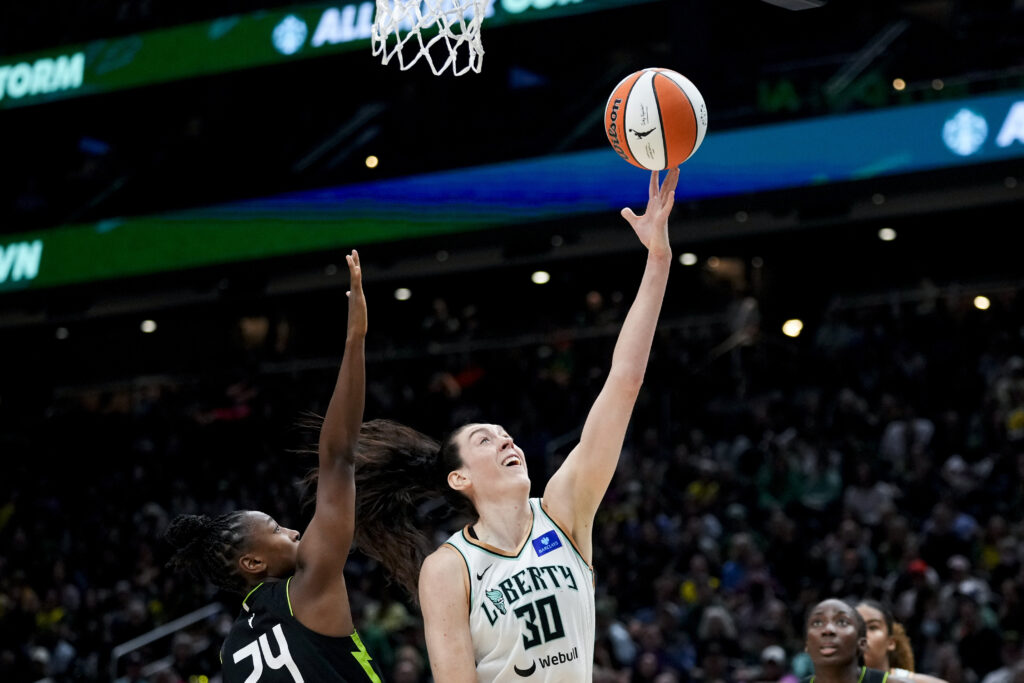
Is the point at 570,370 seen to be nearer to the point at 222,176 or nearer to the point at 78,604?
the point at 222,176

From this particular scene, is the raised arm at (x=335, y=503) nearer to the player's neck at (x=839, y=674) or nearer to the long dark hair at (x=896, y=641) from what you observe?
the player's neck at (x=839, y=674)

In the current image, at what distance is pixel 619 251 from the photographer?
52.8 feet

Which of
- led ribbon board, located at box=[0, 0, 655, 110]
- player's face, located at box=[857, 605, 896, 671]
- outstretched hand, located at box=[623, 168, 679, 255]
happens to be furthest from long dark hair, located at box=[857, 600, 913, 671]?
led ribbon board, located at box=[0, 0, 655, 110]

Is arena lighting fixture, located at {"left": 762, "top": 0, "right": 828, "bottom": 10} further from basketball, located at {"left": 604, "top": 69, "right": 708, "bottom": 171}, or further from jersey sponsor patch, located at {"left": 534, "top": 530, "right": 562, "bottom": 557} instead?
jersey sponsor patch, located at {"left": 534, "top": 530, "right": 562, "bottom": 557}

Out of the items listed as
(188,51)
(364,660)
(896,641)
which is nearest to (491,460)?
(364,660)

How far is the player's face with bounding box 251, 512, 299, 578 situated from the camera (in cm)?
374

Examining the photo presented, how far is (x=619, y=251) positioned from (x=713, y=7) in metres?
3.69

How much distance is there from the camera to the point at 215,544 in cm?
377

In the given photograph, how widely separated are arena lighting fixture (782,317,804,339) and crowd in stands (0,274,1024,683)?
206mm

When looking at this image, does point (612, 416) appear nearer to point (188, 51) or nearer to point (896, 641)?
point (896, 641)

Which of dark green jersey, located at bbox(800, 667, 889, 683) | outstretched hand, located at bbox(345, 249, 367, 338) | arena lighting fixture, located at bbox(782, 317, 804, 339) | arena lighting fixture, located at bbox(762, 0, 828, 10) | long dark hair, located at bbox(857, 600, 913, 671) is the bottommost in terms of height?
dark green jersey, located at bbox(800, 667, 889, 683)

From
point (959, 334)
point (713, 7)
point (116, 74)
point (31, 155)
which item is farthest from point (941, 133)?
point (31, 155)

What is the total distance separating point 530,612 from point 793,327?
11742 mm

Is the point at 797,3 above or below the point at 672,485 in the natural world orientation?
above
